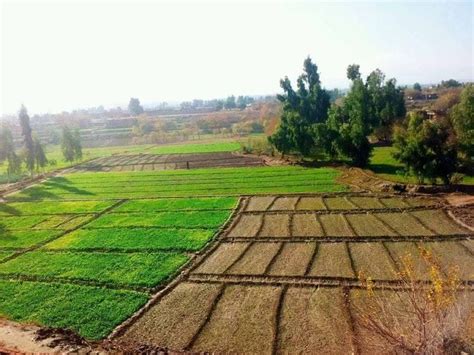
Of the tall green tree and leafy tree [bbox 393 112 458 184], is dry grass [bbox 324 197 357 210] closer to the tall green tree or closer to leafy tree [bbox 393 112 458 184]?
leafy tree [bbox 393 112 458 184]

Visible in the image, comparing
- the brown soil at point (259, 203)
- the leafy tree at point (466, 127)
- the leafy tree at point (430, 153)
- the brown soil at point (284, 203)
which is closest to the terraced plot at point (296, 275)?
the brown soil at point (284, 203)

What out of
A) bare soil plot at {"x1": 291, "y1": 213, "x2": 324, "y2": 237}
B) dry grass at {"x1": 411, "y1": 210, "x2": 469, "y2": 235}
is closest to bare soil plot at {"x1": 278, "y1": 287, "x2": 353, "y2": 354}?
bare soil plot at {"x1": 291, "y1": 213, "x2": 324, "y2": 237}

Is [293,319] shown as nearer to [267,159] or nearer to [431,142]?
[431,142]

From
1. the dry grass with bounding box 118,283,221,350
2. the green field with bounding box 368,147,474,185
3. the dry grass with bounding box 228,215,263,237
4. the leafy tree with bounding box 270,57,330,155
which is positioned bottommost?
the dry grass with bounding box 118,283,221,350

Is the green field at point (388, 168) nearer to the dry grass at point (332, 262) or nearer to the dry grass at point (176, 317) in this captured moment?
the dry grass at point (332, 262)

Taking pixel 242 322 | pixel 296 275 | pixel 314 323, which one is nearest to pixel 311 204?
pixel 296 275

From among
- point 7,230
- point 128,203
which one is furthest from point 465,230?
point 7,230
